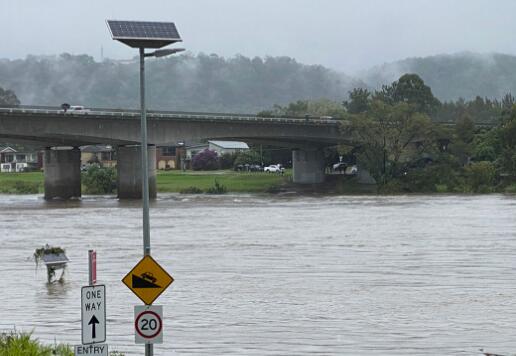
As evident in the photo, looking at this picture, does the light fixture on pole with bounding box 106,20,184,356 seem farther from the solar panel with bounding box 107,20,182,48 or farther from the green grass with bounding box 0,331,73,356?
the green grass with bounding box 0,331,73,356

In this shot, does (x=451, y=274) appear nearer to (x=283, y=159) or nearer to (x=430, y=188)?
(x=430, y=188)

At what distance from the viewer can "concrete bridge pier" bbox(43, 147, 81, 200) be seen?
10169 cm

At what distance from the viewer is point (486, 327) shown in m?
24.7

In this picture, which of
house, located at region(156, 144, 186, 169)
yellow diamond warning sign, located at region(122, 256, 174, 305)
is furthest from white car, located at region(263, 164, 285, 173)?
yellow diamond warning sign, located at region(122, 256, 174, 305)

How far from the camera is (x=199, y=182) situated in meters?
121

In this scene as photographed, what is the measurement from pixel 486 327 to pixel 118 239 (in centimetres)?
2902

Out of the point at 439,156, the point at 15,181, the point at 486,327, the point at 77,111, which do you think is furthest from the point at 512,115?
the point at 486,327

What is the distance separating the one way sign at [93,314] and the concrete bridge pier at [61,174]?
8747 centimetres

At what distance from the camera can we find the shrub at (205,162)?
160125 mm

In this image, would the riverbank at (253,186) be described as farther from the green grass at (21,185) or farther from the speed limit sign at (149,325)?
the speed limit sign at (149,325)

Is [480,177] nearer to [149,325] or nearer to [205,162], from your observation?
[205,162]

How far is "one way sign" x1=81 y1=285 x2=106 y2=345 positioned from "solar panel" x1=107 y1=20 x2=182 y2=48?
586 cm

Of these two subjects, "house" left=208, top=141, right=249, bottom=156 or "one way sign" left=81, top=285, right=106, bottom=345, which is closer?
"one way sign" left=81, top=285, right=106, bottom=345

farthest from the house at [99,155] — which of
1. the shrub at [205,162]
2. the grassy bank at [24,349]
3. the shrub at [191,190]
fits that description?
the grassy bank at [24,349]
